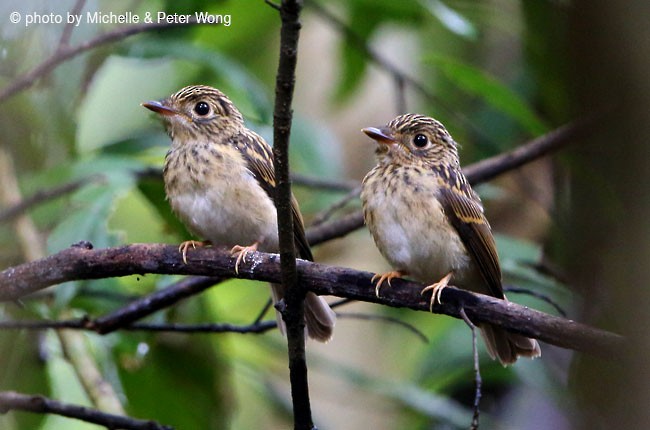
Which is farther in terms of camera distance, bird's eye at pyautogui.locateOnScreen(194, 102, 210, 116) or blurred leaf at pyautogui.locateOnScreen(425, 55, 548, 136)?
blurred leaf at pyautogui.locateOnScreen(425, 55, 548, 136)

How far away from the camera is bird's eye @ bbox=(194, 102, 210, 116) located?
4.36 metres

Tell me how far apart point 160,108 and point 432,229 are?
1.35 m

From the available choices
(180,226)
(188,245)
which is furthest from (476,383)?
(180,226)

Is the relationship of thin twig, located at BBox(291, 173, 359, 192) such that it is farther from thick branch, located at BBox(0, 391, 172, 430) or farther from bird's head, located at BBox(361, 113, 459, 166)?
thick branch, located at BBox(0, 391, 172, 430)

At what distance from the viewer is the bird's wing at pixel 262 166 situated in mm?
3965

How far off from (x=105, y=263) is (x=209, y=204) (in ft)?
2.95

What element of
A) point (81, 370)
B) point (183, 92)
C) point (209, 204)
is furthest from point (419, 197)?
point (81, 370)

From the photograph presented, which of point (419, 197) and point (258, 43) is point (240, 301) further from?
point (419, 197)

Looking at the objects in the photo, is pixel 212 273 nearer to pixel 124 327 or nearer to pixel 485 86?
pixel 124 327

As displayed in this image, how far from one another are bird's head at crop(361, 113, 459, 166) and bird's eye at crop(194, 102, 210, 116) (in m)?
0.76

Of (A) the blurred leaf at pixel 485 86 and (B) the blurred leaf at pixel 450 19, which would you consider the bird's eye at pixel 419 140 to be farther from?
(A) the blurred leaf at pixel 485 86

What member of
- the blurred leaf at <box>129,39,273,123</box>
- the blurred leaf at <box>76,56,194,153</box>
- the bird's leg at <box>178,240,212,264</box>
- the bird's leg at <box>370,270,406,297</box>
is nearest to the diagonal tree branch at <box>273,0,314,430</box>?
the bird's leg at <box>370,270,406,297</box>

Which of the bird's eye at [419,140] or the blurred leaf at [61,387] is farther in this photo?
the blurred leaf at [61,387]

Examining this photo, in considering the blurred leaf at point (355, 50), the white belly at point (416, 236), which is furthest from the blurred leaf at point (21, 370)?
the blurred leaf at point (355, 50)
